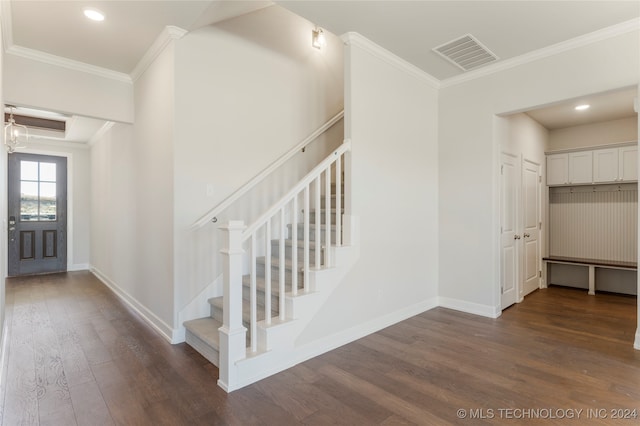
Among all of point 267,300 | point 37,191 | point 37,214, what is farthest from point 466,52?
point 37,214

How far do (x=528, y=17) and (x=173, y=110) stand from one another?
3.15 metres

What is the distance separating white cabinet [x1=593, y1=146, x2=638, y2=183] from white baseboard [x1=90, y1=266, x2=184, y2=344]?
600 centimetres

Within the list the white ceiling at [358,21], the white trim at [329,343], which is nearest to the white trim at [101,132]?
the white ceiling at [358,21]

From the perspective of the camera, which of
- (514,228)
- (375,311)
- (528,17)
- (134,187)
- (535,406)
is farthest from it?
(514,228)

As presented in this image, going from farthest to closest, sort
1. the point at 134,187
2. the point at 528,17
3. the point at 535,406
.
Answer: the point at 134,187 → the point at 528,17 → the point at 535,406

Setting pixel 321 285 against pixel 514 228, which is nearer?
pixel 321 285

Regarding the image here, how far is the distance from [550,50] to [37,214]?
27.5 feet

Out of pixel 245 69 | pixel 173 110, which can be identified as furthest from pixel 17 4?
pixel 245 69

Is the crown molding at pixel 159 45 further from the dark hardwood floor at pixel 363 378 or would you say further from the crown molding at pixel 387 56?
the dark hardwood floor at pixel 363 378

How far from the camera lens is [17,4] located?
8.54 feet

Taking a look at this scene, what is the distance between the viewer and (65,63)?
3475 mm

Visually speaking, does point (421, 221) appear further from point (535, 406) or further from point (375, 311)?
point (535, 406)

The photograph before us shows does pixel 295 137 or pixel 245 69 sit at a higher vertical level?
pixel 245 69

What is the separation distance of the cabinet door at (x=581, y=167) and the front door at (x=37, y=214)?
908 cm
